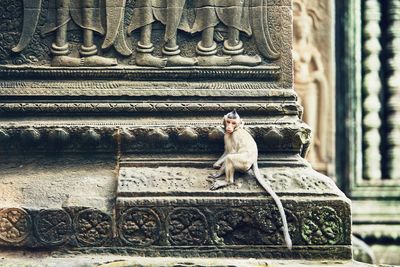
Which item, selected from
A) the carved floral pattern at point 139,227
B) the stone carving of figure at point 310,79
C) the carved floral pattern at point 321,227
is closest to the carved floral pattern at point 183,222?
the carved floral pattern at point 139,227

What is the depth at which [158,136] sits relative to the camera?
12203mm

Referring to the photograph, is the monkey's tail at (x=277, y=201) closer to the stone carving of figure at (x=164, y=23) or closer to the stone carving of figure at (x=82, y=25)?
the stone carving of figure at (x=164, y=23)

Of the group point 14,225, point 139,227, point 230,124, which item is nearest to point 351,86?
point 230,124

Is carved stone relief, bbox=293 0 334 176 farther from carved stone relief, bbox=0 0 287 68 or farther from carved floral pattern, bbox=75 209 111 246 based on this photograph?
carved floral pattern, bbox=75 209 111 246

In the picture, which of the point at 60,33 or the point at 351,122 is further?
the point at 351,122

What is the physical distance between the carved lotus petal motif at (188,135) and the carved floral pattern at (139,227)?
0.70 metres

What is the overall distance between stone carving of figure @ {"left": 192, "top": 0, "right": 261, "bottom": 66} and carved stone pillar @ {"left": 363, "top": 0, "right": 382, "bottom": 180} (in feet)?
20.0

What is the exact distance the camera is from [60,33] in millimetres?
12602

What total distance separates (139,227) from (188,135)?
2.76ft

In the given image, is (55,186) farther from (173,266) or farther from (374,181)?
(374,181)

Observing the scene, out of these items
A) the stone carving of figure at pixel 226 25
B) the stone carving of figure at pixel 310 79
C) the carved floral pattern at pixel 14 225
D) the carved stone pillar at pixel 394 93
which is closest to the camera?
the carved floral pattern at pixel 14 225

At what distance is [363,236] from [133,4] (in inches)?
234

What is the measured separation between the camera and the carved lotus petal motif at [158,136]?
12.2 metres

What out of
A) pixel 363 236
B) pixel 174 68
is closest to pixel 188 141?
pixel 174 68
